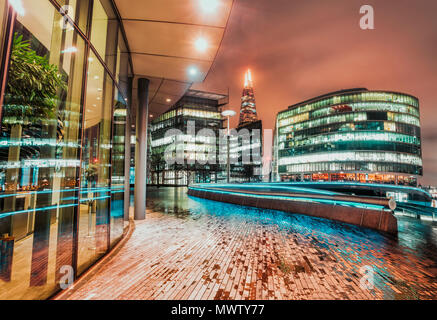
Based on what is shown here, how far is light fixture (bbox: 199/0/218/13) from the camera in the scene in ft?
14.5

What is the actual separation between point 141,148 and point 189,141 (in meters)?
44.4

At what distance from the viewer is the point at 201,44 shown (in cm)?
612

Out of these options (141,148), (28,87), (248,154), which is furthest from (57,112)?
(248,154)

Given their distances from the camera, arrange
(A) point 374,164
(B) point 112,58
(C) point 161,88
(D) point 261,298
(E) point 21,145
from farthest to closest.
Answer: (A) point 374,164 → (C) point 161,88 → (E) point 21,145 → (B) point 112,58 → (D) point 261,298

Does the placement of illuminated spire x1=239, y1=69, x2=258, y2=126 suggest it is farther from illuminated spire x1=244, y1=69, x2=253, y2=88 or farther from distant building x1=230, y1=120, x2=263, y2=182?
distant building x1=230, y1=120, x2=263, y2=182

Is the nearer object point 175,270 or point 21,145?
point 175,270

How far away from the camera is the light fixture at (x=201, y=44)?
19.5 ft

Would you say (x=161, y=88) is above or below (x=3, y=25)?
above

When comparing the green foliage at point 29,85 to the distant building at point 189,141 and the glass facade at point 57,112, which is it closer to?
the glass facade at point 57,112

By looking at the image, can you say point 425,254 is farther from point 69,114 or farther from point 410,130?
point 410,130

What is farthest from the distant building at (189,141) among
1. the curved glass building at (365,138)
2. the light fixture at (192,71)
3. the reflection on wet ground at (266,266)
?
the reflection on wet ground at (266,266)

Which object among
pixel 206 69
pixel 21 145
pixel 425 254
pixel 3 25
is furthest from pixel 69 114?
pixel 425 254

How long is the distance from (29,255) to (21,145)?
3287 mm

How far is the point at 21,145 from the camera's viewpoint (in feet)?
19.1
